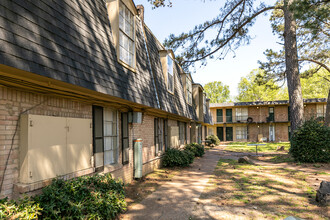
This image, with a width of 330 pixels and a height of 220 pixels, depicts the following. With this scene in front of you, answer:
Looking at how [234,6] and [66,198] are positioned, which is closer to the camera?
[66,198]

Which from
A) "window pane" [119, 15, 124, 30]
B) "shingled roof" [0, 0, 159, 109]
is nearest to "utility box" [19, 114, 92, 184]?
"shingled roof" [0, 0, 159, 109]

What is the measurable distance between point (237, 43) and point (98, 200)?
49.5ft

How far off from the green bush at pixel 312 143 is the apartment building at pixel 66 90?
348 inches

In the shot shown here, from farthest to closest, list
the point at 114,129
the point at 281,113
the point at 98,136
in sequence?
the point at 281,113 → the point at 114,129 → the point at 98,136

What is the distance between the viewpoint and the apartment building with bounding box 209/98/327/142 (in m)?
33.1

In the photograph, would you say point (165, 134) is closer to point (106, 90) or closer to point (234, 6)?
point (106, 90)

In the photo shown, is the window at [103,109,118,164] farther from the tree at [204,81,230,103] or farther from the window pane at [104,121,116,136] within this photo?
the tree at [204,81,230,103]

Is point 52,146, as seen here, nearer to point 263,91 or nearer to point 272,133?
point 272,133

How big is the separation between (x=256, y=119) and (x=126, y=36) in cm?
3295

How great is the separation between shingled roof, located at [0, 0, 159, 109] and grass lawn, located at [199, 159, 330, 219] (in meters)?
3.56

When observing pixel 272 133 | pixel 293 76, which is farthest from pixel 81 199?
pixel 272 133

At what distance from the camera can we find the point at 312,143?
444 inches

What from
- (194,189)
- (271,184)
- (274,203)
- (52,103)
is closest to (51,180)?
(52,103)

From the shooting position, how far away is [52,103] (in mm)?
4230
